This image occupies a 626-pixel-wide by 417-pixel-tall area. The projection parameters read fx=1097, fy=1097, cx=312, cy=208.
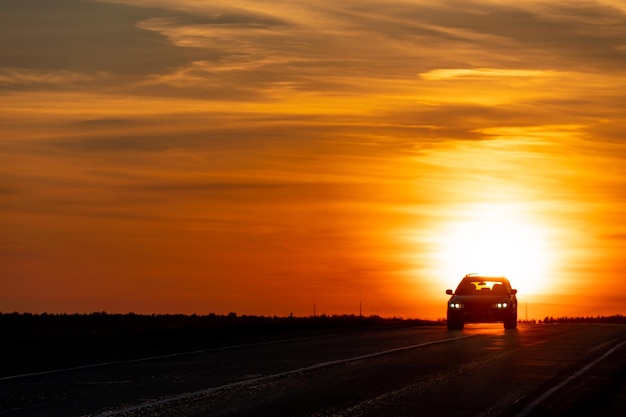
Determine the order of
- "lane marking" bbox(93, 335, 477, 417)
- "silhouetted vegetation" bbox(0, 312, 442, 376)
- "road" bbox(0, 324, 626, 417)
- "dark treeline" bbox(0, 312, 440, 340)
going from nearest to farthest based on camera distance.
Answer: "lane marking" bbox(93, 335, 477, 417) → "road" bbox(0, 324, 626, 417) → "silhouetted vegetation" bbox(0, 312, 442, 376) → "dark treeline" bbox(0, 312, 440, 340)

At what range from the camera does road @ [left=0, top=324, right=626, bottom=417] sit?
13680 mm

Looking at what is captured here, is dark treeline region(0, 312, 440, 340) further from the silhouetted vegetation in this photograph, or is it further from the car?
the car

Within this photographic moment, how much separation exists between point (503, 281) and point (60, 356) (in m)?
18.5

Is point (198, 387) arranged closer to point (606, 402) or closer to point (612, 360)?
point (606, 402)

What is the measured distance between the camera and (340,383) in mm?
16562

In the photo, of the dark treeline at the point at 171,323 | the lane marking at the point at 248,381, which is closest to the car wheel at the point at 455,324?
the dark treeline at the point at 171,323

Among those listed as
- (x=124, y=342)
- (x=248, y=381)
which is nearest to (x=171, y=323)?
(x=124, y=342)

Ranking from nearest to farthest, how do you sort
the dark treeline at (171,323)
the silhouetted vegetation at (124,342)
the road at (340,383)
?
the road at (340,383)
the silhouetted vegetation at (124,342)
the dark treeline at (171,323)

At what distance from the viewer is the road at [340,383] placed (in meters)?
13.7

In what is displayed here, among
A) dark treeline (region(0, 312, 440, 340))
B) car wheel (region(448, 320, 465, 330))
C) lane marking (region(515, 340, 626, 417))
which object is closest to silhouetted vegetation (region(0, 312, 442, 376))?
dark treeline (region(0, 312, 440, 340))

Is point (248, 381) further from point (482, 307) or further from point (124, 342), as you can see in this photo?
point (482, 307)

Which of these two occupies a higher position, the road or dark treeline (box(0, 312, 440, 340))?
dark treeline (box(0, 312, 440, 340))

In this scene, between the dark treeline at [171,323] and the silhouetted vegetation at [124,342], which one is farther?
the dark treeline at [171,323]

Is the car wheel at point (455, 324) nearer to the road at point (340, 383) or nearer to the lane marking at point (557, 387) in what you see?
the road at point (340, 383)
